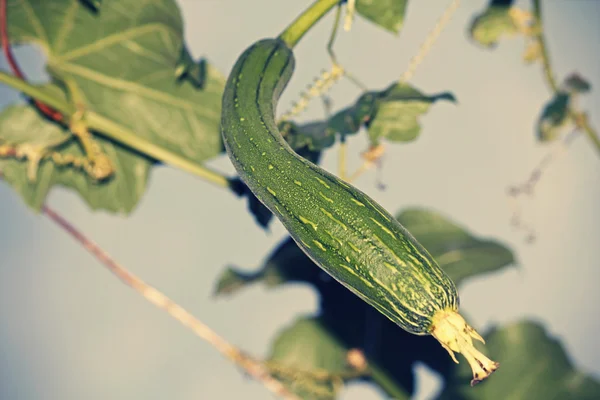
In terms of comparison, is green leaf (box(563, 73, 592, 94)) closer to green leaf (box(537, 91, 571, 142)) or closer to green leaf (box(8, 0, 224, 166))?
green leaf (box(537, 91, 571, 142))

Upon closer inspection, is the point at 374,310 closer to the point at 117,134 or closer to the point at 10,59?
the point at 117,134

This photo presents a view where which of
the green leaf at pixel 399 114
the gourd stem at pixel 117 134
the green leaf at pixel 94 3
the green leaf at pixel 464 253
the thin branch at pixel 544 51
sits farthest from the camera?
the thin branch at pixel 544 51

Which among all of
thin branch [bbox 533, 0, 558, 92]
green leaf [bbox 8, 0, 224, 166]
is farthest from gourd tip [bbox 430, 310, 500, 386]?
thin branch [bbox 533, 0, 558, 92]

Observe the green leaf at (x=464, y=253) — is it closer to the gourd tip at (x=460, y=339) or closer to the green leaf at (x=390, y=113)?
the green leaf at (x=390, y=113)

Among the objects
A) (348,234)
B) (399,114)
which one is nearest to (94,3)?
(399,114)

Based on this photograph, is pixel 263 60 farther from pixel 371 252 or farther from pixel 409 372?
pixel 409 372

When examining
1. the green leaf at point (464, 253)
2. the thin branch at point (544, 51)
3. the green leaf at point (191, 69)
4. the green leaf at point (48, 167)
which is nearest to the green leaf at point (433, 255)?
the green leaf at point (464, 253)
